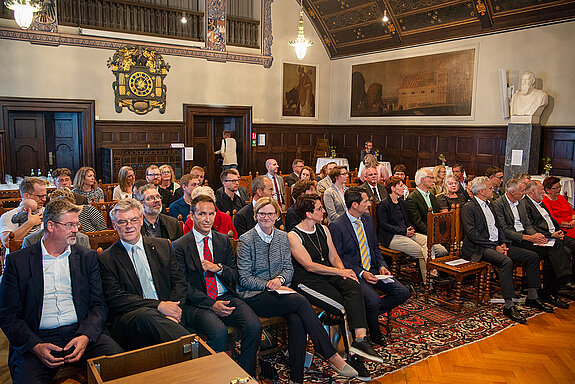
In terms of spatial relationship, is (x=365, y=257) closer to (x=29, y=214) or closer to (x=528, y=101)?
(x=29, y=214)

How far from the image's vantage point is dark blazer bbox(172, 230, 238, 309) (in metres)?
3.60

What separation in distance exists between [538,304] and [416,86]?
7951mm

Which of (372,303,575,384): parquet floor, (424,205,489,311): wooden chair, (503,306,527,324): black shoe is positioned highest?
(424,205,489,311): wooden chair

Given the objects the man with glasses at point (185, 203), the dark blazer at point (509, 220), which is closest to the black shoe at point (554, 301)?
the dark blazer at point (509, 220)

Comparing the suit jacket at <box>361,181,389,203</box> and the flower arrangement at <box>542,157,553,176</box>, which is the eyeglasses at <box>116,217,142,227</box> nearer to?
the suit jacket at <box>361,181,389,203</box>

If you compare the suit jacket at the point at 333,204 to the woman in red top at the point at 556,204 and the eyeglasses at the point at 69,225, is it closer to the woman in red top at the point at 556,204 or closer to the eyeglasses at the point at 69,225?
the woman in red top at the point at 556,204

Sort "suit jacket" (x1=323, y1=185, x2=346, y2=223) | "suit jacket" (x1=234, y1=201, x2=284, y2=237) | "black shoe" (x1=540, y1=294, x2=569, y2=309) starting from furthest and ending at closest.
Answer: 1. "suit jacket" (x1=323, y1=185, x2=346, y2=223)
2. "black shoe" (x1=540, y1=294, x2=569, y2=309)
3. "suit jacket" (x1=234, y1=201, x2=284, y2=237)

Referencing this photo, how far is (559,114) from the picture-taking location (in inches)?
369

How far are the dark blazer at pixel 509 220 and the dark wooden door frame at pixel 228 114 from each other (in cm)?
869

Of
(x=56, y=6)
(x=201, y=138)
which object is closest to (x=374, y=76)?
(x=201, y=138)

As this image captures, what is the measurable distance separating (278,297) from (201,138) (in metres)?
9.96

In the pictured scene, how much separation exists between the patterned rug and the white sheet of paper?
5.06 m

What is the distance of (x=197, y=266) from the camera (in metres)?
3.62

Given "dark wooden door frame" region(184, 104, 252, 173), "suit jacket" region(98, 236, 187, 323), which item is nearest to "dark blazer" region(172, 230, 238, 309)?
"suit jacket" region(98, 236, 187, 323)
